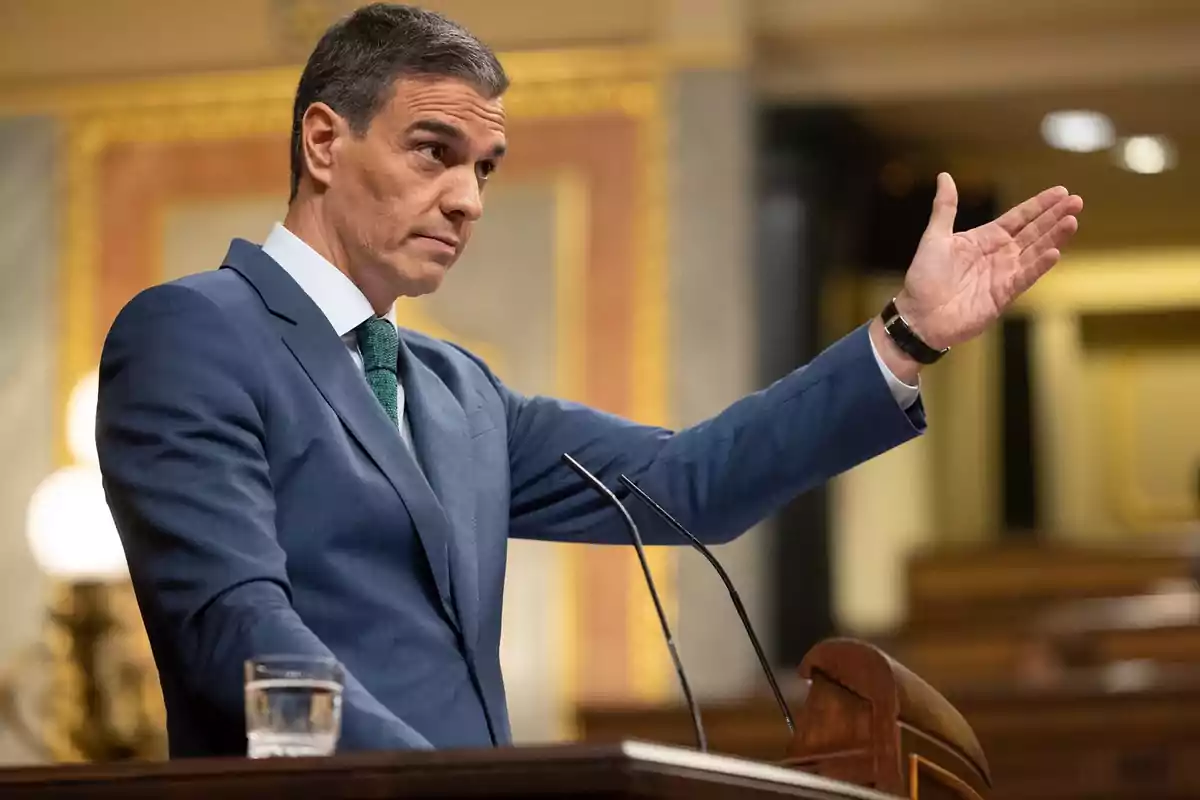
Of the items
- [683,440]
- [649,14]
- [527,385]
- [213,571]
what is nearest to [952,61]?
[649,14]

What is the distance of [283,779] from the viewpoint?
146 centimetres

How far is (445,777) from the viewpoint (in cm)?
142

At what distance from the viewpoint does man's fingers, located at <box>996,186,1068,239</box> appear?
7.11ft

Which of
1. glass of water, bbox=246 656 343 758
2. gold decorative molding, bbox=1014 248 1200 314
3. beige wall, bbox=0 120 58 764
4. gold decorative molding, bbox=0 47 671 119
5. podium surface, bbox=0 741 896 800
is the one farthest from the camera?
gold decorative molding, bbox=1014 248 1200 314

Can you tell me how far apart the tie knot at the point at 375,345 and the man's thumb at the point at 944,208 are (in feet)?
1.83

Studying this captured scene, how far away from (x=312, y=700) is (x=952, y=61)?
7378 mm

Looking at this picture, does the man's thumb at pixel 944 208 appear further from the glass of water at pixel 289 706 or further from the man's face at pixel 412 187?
the glass of water at pixel 289 706

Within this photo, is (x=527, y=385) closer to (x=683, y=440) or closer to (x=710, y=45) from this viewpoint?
(x=710, y=45)

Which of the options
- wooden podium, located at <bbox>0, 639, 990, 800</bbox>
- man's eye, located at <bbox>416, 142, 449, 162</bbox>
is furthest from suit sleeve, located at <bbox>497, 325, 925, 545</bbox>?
wooden podium, located at <bbox>0, 639, 990, 800</bbox>

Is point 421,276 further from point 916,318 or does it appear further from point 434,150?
point 916,318

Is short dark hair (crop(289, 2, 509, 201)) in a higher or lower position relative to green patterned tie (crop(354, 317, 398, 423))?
higher

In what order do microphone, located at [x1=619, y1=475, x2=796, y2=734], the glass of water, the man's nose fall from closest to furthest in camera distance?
the glass of water < microphone, located at [x1=619, y1=475, x2=796, y2=734] < the man's nose

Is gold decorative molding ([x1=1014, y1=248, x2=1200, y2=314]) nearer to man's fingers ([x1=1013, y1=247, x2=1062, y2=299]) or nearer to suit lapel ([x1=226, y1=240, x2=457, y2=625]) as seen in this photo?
man's fingers ([x1=1013, y1=247, x2=1062, y2=299])

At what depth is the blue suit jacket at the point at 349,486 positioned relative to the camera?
1.84m
